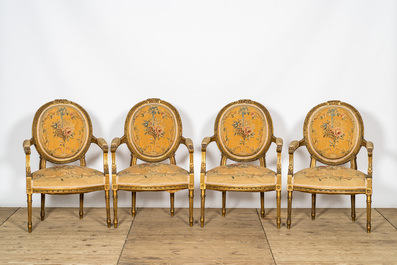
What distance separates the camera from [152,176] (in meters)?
4.22

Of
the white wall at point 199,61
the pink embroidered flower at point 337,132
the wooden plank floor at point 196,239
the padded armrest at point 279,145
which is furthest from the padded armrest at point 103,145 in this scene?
the pink embroidered flower at point 337,132

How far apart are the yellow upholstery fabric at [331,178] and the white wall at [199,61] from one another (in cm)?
72

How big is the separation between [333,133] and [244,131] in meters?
0.77

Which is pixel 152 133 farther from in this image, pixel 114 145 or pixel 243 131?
pixel 243 131

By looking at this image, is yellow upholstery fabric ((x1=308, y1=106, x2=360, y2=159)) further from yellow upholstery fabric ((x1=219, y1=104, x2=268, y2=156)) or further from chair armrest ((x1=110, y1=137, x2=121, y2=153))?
chair armrest ((x1=110, y1=137, x2=121, y2=153))

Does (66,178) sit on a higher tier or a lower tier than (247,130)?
lower

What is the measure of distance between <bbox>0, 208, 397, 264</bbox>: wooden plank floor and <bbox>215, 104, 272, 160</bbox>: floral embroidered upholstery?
0.59m

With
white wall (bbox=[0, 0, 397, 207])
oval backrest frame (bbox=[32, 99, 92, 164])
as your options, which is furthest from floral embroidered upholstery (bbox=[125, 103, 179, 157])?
oval backrest frame (bbox=[32, 99, 92, 164])

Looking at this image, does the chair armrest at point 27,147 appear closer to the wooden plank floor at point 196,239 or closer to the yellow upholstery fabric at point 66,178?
the yellow upholstery fabric at point 66,178

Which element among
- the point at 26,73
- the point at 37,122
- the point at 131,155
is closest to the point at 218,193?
the point at 131,155

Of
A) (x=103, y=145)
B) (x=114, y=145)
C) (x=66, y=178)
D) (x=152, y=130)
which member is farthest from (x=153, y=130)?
(x=66, y=178)

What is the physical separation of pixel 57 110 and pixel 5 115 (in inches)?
25.7

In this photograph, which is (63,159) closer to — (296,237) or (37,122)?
(37,122)

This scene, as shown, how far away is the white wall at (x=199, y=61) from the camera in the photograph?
4.88m
